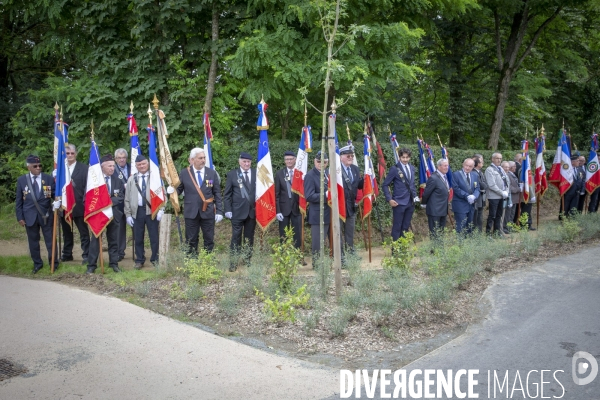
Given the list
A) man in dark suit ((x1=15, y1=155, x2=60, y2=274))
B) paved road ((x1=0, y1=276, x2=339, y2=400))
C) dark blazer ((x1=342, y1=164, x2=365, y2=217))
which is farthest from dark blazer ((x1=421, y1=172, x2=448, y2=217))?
man in dark suit ((x1=15, y1=155, x2=60, y2=274))

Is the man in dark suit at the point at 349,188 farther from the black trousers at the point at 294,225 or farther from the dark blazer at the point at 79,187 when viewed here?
the dark blazer at the point at 79,187

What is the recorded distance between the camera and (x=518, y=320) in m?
7.04

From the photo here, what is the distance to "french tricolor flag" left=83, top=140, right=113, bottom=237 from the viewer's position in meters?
9.64

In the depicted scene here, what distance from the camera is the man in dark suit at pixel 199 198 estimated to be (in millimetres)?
9695

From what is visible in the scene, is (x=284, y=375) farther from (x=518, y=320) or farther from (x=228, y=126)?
(x=228, y=126)

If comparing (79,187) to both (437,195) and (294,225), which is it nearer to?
(294,225)

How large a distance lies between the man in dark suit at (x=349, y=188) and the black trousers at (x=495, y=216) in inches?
183

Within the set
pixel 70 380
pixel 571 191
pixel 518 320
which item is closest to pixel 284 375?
pixel 70 380

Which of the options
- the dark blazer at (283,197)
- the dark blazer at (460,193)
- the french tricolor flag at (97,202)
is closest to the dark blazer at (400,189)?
the dark blazer at (460,193)

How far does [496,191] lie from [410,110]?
10.7 metres

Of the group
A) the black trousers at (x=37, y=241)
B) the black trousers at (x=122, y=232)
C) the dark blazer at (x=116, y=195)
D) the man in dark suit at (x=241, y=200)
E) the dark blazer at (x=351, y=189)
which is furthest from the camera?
the black trousers at (x=122, y=232)

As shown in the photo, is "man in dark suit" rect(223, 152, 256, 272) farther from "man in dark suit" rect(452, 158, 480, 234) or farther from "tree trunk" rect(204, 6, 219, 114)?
"man in dark suit" rect(452, 158, 480, 234)

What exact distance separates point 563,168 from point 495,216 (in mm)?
3997

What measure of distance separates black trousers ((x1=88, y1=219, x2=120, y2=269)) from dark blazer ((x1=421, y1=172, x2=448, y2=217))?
615 centimetres
